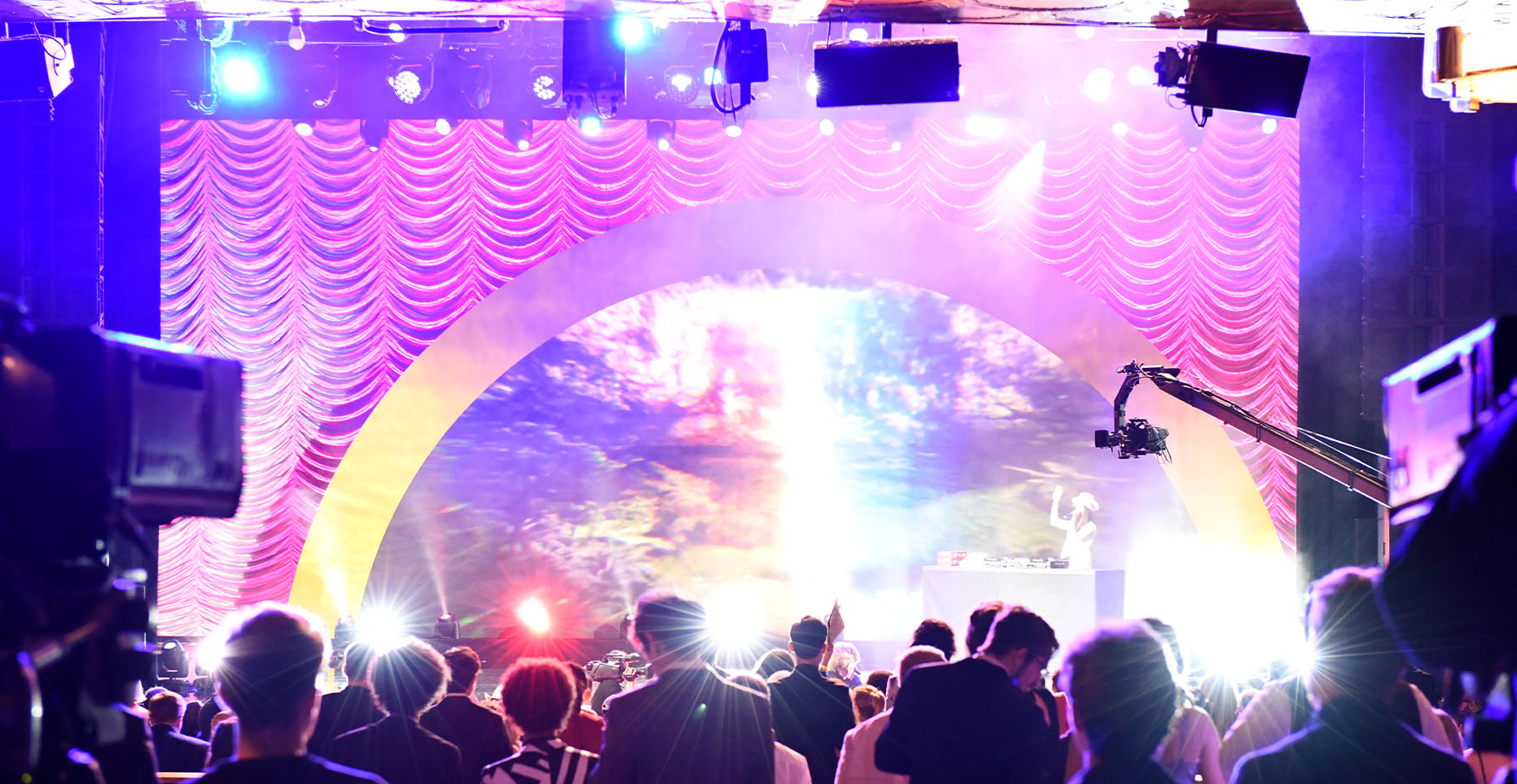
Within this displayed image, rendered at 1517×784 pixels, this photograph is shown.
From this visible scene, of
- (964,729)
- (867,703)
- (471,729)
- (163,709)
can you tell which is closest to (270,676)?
(471,729)

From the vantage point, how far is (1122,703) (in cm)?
245

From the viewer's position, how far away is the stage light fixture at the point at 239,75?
1079 centimetres

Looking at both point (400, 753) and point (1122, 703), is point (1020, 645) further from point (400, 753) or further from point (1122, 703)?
point (400, 753)

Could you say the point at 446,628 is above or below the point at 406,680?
below

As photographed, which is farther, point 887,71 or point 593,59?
point 593,59

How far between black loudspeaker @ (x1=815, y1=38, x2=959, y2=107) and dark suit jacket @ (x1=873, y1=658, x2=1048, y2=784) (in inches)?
141

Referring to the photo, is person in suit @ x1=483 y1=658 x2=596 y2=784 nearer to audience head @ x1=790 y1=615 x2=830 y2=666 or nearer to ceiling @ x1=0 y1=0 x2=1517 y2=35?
audience head @ x1=790 y1=615 x2=830 y2=666

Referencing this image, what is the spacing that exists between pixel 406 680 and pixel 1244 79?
478 centimetres

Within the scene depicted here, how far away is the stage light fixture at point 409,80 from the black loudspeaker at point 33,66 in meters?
3.17

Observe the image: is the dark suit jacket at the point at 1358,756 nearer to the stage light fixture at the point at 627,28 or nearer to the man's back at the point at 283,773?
the man's back at the point at 283,773

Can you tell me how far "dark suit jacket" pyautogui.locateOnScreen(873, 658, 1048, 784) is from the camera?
305 centimetres

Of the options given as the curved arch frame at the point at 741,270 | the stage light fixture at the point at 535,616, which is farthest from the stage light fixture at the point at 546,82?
the stage light fixture at the point at 535,616

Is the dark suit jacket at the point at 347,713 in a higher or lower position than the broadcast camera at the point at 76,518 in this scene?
lower

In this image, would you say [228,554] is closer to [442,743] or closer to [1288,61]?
[442,743]
